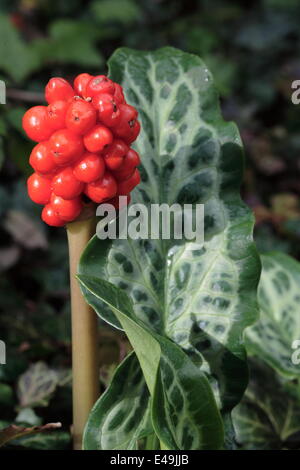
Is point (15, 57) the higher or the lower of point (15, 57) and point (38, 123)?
the higher

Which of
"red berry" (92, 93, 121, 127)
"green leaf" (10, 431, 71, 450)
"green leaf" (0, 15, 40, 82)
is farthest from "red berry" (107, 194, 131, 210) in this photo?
"green leaf" (0, 15, 40, 82)

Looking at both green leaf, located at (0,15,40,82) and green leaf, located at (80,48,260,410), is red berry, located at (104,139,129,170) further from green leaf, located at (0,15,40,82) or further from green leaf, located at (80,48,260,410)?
green leaf, located at (0,15,40,82)

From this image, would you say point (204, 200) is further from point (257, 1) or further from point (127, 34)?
point (257, 1)

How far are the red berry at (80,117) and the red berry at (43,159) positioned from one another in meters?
0.04

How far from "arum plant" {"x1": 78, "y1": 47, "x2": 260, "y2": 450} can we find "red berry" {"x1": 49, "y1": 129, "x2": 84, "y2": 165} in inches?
6.1

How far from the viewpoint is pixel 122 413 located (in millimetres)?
863

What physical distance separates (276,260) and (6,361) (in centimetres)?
51

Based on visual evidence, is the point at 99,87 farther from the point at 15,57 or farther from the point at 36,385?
the point at 15,57

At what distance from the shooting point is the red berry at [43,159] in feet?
2.40

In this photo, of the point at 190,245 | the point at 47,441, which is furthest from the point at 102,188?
the point at 47,441

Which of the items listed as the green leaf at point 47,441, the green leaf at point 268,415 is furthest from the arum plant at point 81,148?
the green leaf at point 268,415

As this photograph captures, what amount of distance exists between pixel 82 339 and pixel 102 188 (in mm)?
234

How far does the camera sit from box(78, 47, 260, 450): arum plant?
0.86 meters

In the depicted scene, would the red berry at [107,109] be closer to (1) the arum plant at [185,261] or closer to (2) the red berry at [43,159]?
(2) the red berry at [43,159]
